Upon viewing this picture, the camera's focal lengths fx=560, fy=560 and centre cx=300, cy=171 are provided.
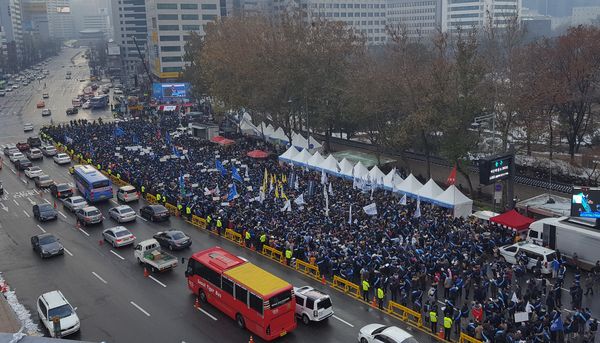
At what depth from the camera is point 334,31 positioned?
52125 millimetres

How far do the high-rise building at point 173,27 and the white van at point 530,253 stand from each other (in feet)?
316

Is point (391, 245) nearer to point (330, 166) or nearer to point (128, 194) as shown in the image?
point (330, 166)

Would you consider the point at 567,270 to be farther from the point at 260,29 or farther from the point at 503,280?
the point at 260,29

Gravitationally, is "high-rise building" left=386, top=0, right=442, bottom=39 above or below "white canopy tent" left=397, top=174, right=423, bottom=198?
above

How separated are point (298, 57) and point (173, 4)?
236 ft

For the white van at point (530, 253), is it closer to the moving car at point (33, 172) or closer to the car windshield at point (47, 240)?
the car windshield at point (47, 240)

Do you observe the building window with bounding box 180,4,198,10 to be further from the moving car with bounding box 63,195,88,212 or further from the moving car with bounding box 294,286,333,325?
the moving car with bounding box 294,286,333,325

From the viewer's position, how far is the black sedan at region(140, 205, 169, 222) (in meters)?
34.2

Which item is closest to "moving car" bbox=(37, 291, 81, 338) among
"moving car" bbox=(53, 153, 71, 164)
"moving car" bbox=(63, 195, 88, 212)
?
"moving car" bbox=(63, 195, 88, 212)

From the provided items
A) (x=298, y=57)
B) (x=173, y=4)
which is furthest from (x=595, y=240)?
(x=173, y=4)

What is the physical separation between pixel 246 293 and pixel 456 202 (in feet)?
56.6

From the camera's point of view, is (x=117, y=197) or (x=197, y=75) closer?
(x=117, y=197)

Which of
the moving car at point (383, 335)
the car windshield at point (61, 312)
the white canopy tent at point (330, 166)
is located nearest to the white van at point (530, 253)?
the moving car at point (383, 335)

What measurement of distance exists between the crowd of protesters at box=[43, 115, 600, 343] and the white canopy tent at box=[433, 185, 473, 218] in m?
0.71
